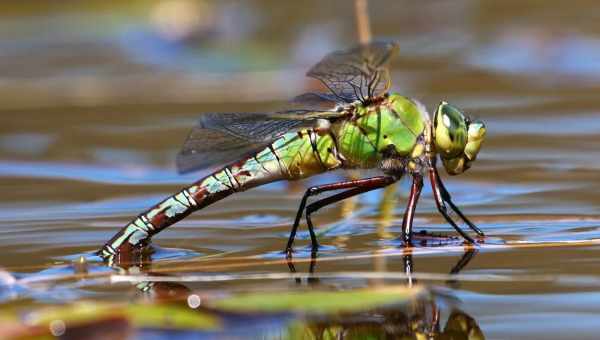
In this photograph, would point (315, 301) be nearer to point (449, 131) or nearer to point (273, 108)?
point (449, 131)

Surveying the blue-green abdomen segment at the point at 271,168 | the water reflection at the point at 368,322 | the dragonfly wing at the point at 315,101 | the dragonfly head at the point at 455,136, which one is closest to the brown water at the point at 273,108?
the water reflection at the point at 368,322

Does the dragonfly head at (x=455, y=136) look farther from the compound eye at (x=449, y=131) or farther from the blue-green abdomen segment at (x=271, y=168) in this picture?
the blue-green abdomen segment at (x=271, y=168)

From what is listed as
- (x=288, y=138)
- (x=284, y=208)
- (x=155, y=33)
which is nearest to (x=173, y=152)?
(x=284, y=208)

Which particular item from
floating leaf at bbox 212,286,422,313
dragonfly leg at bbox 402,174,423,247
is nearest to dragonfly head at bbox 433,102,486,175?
dragonfly leg at bbox 402,174,423,247

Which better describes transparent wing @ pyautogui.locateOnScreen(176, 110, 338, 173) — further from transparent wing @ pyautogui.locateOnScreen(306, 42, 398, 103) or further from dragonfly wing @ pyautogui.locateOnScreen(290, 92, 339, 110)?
transparent wing @ pyautogui.locateOnScreen(306, 42, 398, 103)

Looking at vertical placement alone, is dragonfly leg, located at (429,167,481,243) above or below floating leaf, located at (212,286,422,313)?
above

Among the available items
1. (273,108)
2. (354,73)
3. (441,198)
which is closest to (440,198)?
(441,198)
